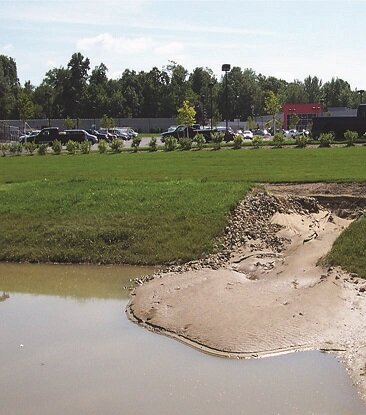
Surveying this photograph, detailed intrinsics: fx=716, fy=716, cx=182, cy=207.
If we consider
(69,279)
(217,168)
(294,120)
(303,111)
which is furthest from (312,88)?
(69,279)

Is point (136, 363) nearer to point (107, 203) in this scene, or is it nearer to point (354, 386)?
point (354, 386)

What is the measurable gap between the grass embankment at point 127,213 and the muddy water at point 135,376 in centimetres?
450

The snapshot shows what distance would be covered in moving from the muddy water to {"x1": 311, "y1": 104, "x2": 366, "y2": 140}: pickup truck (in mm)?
39241

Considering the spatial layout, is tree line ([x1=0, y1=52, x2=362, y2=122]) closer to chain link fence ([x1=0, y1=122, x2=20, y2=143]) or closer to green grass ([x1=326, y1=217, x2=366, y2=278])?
chain link fence ([x1=0, y1=122, x2=20, y2=143])

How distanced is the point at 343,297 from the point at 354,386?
125 inches

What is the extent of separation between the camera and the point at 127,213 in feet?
58.1

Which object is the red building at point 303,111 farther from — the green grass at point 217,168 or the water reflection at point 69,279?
the water reflection at point 69,279

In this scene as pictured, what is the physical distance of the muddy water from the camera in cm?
779

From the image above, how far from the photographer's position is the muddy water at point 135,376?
25.5 feet

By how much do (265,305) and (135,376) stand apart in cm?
299

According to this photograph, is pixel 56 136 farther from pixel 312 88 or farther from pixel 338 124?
pixel 312 88

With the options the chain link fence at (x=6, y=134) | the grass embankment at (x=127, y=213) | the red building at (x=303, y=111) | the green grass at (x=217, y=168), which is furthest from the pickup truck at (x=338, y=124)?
the red building at (x=303, y=111)

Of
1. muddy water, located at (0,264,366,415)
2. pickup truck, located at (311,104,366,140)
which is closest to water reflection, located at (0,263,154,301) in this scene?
muddy water, located at (0,264,366,415)

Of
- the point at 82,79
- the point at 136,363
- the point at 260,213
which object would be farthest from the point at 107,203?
the point at 82,79
